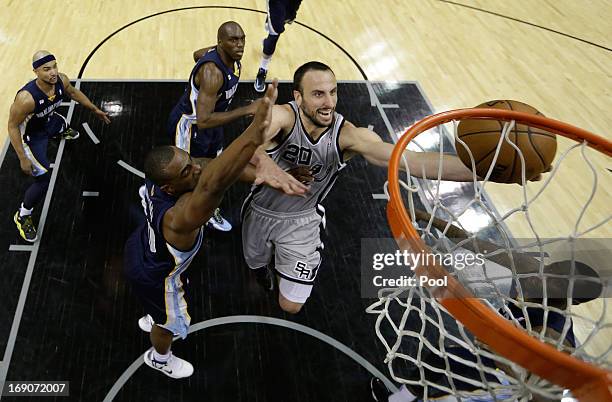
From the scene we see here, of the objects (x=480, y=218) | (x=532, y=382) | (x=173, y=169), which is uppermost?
(x=532, y=382)

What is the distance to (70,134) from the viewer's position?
4781 millimetres

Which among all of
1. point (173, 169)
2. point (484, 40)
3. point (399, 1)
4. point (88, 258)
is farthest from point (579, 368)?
point (399, 1)

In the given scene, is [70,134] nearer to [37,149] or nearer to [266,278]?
[37,149]

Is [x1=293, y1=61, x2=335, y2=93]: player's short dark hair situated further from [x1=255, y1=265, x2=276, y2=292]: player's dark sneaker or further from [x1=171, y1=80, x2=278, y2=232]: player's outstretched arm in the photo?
[x1=255, y1=265, x2=276, y2=292]: player's dark sneaker

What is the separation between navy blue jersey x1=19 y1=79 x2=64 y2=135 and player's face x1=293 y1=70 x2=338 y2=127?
6.96ft

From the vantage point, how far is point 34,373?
10.3 ft

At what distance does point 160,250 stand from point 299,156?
0.96 metres

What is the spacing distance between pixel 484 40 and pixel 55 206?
6043mm

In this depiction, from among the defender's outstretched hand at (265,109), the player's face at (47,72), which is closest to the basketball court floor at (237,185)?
the player's face at (47,72)

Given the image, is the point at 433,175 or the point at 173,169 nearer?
the point at 173,169

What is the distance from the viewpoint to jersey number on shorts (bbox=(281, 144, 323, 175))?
9.68 feet

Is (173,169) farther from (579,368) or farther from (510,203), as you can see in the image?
(510,203)

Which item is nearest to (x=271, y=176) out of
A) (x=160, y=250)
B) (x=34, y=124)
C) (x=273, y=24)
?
(x=160, y=250)

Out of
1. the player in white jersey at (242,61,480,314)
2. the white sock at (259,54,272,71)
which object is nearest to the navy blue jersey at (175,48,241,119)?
the player in white jersey at (242,61,480,314)
